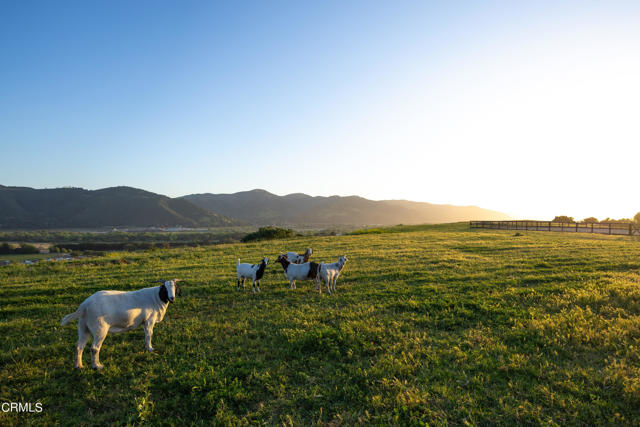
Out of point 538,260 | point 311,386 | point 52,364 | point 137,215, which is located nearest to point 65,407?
point 52,364

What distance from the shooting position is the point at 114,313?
249 inches

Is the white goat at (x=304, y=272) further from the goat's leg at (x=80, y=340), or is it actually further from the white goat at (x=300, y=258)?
the goat's leg at (x=80, y=340)

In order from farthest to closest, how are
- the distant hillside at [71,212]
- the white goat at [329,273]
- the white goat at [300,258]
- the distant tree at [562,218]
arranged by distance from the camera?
the distant hillside at [71,212] < the distant tree at [562,218] < the white goat at [300,258] < the white goat at [329,273]

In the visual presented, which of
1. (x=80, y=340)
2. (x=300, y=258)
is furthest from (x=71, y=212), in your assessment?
(x=80, y=340)

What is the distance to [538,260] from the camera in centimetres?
1727

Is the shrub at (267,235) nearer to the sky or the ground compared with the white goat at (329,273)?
nearer to the ground

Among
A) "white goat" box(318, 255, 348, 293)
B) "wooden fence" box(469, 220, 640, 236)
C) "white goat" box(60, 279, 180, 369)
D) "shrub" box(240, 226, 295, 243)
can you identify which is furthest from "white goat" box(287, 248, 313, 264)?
"wooden fence" box(469, 220, 640, 236)

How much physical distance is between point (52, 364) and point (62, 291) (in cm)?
878

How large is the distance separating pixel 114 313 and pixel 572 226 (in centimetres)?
6146

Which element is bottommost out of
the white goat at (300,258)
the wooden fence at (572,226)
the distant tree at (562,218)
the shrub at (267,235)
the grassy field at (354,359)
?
the shrub at (267,235)

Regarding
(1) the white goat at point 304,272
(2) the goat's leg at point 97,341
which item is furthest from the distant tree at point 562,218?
(2) the goat's leg at point 97,341

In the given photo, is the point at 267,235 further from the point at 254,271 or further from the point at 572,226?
the point at 572,226

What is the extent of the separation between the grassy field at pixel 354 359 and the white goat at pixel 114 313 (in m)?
0.64

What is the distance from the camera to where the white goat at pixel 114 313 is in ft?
20.1
